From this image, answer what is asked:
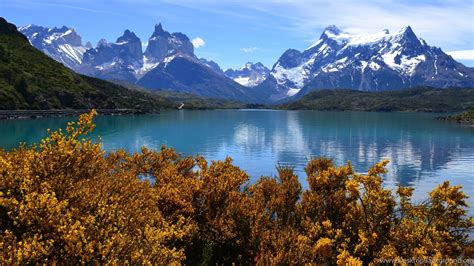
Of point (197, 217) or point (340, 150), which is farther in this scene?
point (340, 150)

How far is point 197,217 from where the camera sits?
841 inches

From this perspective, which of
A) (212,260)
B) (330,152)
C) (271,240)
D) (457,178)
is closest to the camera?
(271,240)

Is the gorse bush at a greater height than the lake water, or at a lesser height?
greater

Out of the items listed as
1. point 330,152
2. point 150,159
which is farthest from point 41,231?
point 330,152

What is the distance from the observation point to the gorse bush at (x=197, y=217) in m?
10.9

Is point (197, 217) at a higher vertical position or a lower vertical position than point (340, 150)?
higher

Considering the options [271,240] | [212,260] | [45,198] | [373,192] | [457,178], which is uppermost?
[45,198]

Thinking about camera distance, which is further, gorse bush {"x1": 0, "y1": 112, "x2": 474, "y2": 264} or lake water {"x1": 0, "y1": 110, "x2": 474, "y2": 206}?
lake water {"x1": 0, "y1": 110, "x2": 474, "y2": 206}

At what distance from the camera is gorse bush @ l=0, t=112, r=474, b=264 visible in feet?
35.7

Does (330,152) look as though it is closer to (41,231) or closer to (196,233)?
(196,233)

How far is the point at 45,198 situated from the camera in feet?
35.0

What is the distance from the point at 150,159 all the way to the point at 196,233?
18.7 m

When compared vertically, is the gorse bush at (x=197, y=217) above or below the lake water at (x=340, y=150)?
above

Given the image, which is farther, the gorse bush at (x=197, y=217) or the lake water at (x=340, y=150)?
the lake water at (x=340, y=150)
